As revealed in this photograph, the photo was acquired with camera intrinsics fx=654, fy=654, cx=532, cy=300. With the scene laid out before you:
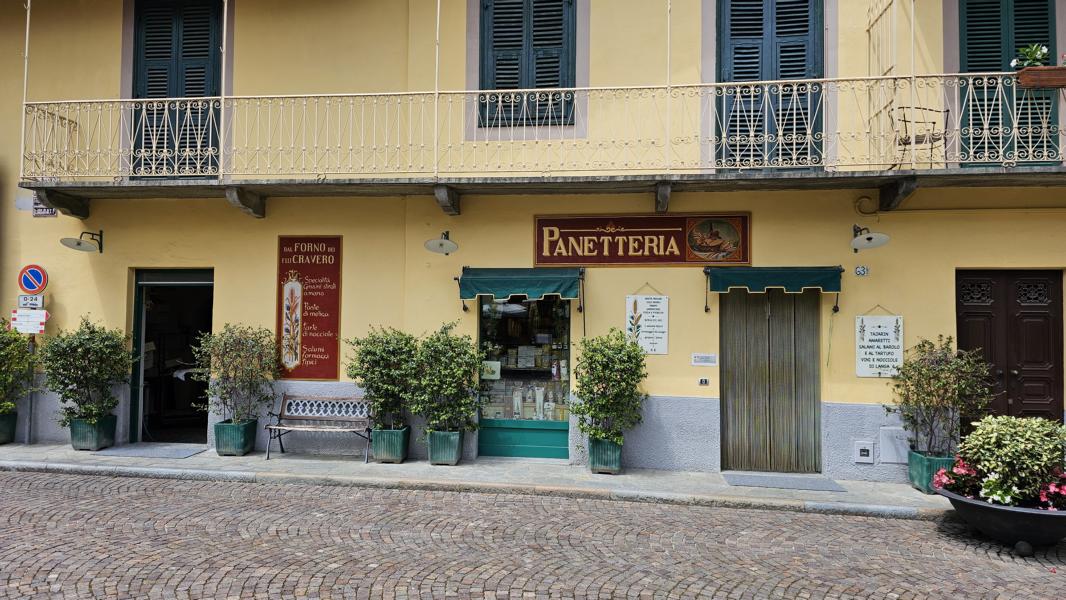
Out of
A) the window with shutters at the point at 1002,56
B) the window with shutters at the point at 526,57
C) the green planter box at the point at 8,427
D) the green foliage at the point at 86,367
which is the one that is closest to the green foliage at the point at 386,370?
the window with shutters at the point at 526,57

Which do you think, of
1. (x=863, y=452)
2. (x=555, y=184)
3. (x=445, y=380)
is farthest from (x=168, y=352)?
(x=863, y=452)

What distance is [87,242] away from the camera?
960 centimetres

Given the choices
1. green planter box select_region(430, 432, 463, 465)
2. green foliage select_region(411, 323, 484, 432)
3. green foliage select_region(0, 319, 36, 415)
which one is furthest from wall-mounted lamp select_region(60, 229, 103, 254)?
green planter box select_region(430, 432, 463, 465)

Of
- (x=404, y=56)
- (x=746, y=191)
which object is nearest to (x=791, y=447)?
(x=746, y=191)

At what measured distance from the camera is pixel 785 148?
8727 millimetres

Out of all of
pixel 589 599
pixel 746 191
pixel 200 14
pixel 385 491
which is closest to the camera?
pixel 589 599

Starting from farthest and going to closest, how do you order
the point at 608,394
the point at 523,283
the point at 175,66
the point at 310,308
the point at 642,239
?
the point at 175,66
the point at 310,308
the point at 642,239
the point at 523,283
the point at 608,394

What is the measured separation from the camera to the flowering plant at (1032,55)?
25.8 feet

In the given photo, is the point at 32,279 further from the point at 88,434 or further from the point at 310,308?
the point at 310,308

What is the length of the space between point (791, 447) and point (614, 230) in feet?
12.3

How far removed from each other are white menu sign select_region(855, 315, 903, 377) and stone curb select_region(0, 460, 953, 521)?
6.22 feet

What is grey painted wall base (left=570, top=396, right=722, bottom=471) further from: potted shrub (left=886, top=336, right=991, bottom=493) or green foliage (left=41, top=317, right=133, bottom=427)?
green foliage (left=41, top=317, right=133, bottom=427)

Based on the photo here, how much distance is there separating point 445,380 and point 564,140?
3.65 m

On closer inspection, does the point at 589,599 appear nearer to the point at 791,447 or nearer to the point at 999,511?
the point at 999,511
